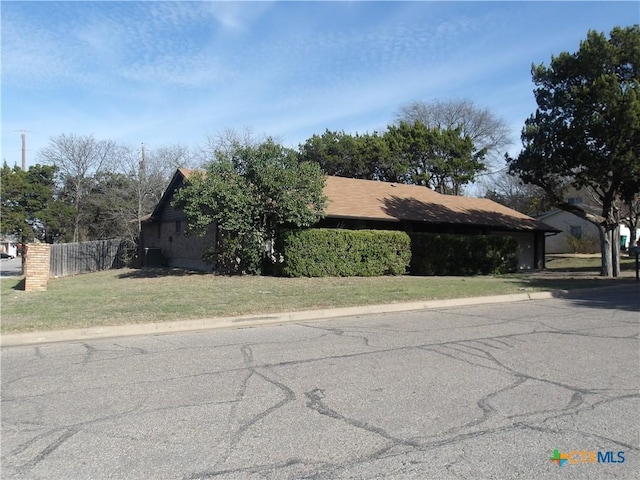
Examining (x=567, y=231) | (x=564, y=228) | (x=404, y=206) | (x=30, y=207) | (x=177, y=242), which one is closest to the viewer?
(x=404, y=206)

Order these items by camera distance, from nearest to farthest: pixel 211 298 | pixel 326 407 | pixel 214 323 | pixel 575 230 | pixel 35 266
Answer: pixel 326 407
pixel 214 323
pixel 211 298
pixel 35 266
pixel 575 230

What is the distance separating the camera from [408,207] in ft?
92.7

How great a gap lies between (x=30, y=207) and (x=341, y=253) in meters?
23.8

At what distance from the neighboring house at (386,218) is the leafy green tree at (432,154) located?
8960 mm

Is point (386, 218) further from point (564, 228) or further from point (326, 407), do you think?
point (564, 228)

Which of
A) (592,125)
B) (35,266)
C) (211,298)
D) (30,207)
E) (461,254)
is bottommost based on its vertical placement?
(211,298)

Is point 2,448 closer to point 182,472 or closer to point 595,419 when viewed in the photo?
point 182,472

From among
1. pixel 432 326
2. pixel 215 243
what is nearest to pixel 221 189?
pixel 215 243

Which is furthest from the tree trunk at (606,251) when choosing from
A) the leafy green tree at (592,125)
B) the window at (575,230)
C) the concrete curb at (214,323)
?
the window at (575,230)

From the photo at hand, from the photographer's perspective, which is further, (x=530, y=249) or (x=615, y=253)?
(x=530, y=249)

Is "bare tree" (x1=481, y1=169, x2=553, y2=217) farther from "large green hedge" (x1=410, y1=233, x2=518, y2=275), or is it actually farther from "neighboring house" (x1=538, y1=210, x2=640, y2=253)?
"large green hedge" (x1=410, y1=233, x2=518, y2=275)

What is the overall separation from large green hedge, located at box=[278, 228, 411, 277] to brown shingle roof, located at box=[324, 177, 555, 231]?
7.11 feet


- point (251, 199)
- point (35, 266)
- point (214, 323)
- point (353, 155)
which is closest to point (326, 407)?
point (214, 323)

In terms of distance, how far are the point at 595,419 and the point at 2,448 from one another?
203 inches
